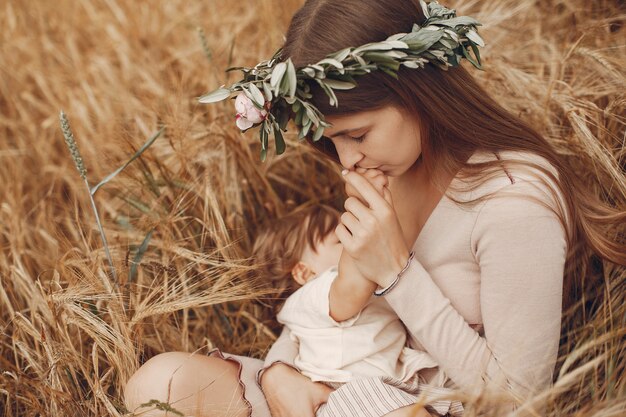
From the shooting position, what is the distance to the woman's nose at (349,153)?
144cm

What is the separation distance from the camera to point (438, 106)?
141 cm

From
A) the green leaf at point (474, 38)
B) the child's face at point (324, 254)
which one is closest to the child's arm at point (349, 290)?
the child's face at point (324, 254)

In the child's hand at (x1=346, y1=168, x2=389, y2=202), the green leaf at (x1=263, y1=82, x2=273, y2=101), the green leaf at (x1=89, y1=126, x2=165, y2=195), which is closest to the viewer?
the green leaf at (x1=263, y1=82, x2=273, y2=101)

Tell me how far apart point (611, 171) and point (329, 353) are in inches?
40.1

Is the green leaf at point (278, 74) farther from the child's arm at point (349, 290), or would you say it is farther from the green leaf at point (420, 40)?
the child's arm at point (349, 290)

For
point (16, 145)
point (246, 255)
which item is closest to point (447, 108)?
point (246, 255)

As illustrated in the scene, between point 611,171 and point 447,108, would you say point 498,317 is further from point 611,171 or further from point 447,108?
point 611,171

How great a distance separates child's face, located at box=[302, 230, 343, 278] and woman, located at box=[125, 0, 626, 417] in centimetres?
41

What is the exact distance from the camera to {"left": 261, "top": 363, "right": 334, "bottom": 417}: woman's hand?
1.59 metres

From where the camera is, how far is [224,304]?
6.77ft

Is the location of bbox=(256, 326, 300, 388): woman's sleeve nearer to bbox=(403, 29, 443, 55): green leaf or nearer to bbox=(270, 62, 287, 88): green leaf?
bbox=(270, 62, 287, 88): green leaf

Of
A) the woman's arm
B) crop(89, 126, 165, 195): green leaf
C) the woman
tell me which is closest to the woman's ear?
the woman's arm

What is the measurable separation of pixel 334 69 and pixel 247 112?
0.26 m

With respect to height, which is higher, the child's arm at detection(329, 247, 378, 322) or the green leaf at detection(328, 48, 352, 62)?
the green leaf at detection(328, 48, 352, 62)
